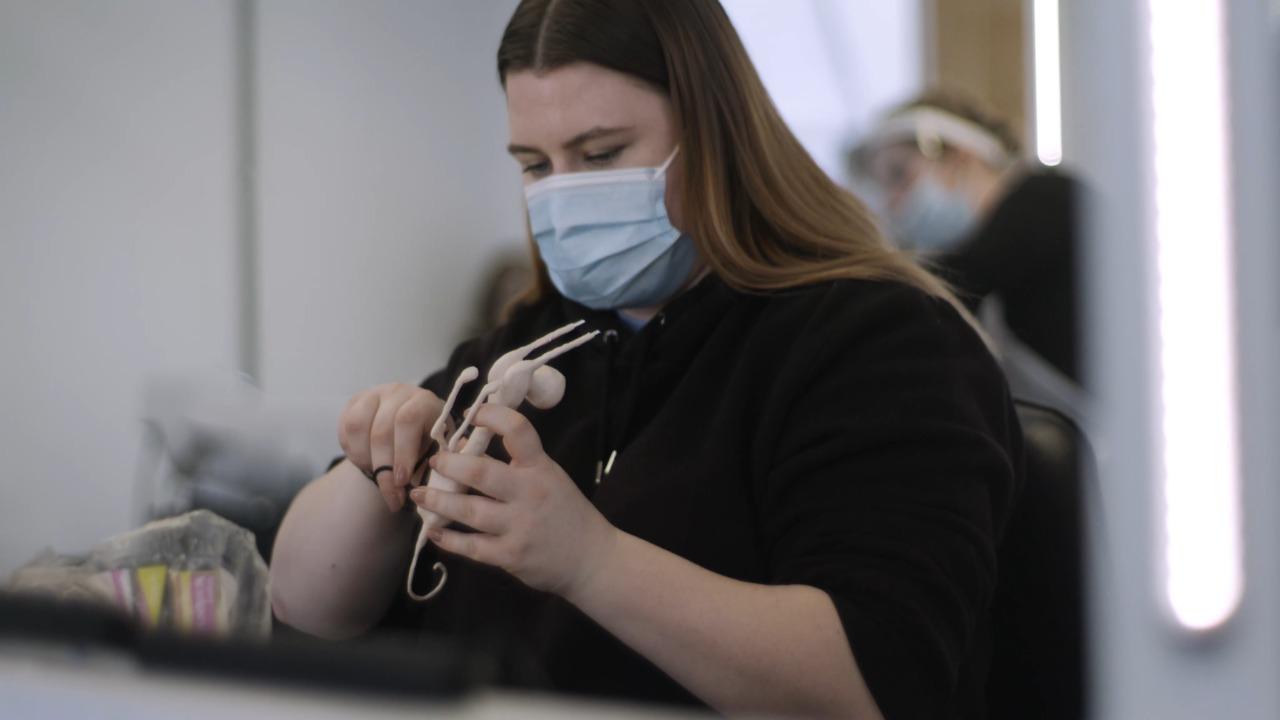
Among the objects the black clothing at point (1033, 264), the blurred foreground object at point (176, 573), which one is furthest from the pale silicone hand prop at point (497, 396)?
the black clothing at point (1033, 264)

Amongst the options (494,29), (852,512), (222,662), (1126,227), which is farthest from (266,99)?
(1126,227)

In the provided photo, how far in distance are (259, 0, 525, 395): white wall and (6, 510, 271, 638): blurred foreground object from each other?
10.7 inches

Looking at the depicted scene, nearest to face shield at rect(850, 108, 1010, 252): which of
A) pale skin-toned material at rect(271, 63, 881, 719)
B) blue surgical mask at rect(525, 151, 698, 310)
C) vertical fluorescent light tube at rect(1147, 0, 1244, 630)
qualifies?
blue surgical mask at rect(525, 151, 698, 310)

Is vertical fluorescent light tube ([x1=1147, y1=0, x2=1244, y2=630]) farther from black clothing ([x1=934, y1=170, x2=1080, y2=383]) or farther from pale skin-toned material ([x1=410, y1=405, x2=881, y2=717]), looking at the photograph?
black clothing ([x1=934, y1=170, x2=1080, y2=383])

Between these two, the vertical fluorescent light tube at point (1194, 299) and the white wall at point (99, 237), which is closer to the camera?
the vertical fluorescent light tube at point (1194, 299)

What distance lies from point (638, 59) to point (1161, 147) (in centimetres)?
71

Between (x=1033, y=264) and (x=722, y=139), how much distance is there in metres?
0.87

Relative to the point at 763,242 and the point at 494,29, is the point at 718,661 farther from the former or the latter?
the point at 494,29

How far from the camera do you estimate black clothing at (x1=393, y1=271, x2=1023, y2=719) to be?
2.44 ft

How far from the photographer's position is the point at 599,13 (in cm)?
93

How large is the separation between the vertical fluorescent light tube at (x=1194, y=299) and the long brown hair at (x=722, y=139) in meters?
0.66

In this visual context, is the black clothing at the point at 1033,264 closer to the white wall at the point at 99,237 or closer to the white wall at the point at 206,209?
the white wall at the point at 206,209

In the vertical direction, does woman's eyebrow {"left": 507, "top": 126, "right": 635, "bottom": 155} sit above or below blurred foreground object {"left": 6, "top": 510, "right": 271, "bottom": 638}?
above

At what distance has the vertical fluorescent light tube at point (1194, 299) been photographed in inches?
10.1
